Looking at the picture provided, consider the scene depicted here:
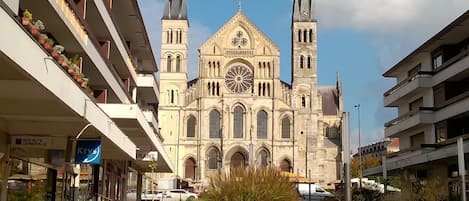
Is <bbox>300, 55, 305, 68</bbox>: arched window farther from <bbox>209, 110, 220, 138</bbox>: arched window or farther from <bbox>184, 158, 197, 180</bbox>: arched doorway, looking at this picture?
<bbox>184, 158, 197, 180</bbox>: arched doorway

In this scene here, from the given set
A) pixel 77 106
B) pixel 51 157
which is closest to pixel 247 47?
pixel 51 157

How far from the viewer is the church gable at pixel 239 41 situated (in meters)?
88.1

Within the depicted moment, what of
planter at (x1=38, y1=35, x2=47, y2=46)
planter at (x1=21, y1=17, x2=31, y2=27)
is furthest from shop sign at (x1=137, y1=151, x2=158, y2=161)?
planter at (x1=21, y1=17, x2=31, y2=27)

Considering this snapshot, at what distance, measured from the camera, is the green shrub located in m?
28.5

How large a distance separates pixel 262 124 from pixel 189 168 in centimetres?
1182

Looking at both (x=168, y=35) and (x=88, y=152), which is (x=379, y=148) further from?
(x=88, y=152)

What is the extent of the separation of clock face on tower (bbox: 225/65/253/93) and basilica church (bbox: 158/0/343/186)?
0.14m

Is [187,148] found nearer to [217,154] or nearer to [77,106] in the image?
[217,154]

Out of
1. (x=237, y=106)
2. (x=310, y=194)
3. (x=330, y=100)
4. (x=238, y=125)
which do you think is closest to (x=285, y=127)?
(x=238, y=125)

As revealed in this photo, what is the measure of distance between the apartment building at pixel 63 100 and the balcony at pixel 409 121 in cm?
1770

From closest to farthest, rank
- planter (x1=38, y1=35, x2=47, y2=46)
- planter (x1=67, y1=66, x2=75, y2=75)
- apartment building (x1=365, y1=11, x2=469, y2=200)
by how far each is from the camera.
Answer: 1. planter (x1=38, y1=35, x2=47, y2=46)
2. planter (x1=67, y1=66, x2=75, y2=75)
3. apartment building (x1=365, y1=11, x2=469, y2=200)

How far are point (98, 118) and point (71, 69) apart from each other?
246cm

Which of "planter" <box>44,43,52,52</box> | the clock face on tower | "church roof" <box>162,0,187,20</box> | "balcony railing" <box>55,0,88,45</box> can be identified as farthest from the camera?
"church roof" <box>162,0,187,20</box>

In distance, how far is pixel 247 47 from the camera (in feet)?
290
